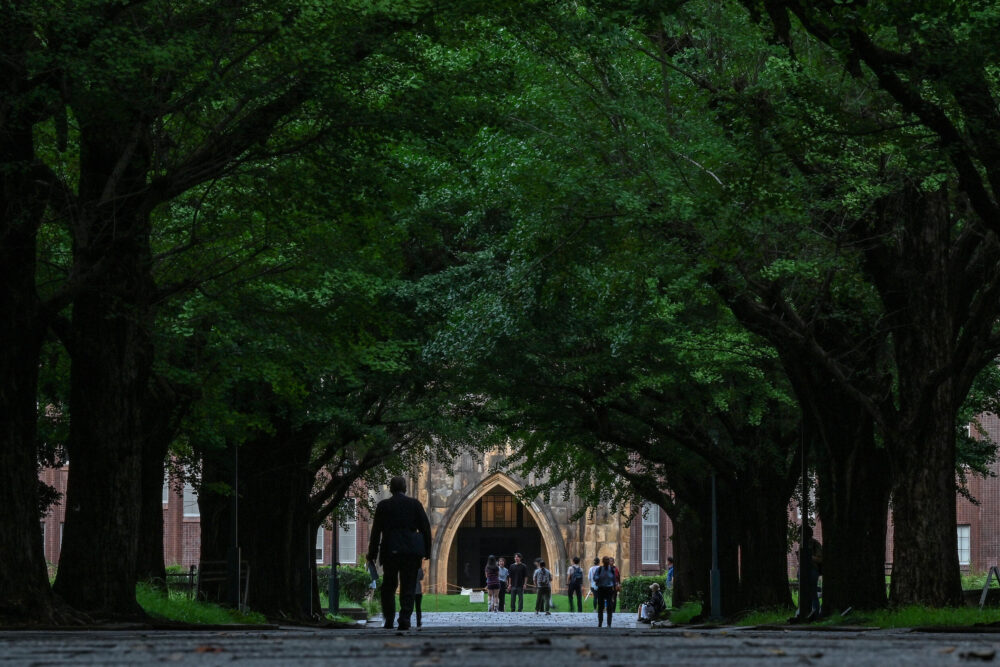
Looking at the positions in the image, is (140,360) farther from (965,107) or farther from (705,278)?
(965,107)

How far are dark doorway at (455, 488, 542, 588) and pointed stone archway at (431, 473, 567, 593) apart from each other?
2.00 m

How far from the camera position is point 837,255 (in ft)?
60.1

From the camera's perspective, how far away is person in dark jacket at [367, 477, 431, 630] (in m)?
15.5

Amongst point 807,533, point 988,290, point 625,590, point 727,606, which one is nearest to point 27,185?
point 988,290

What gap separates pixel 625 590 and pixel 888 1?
152ft

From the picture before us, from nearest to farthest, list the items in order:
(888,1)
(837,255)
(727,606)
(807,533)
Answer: (888,1), (837,255), (807,533), (727,606)

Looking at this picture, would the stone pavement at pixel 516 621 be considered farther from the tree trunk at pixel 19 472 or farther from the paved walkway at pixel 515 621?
the tree trunk at pixel 19 472

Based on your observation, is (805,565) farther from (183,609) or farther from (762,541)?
(183,609)

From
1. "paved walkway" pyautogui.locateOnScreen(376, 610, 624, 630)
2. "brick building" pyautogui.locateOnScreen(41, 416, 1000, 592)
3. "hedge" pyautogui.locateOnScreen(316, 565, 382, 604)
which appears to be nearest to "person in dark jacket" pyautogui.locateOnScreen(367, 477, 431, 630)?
"paved walkway" pyautogui.locateOnScreen(376, 610, 624, 630)

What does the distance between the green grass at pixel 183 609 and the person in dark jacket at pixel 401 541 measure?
3789mm

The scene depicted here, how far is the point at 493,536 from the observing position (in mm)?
67250

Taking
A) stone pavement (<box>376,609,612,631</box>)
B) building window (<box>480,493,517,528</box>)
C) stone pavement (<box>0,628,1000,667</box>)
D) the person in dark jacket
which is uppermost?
building window (<box>480,493,517,528</box>)

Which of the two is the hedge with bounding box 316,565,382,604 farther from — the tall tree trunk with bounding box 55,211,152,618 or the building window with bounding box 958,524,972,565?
the tall tree trunk with bounding box 55,211,152,618

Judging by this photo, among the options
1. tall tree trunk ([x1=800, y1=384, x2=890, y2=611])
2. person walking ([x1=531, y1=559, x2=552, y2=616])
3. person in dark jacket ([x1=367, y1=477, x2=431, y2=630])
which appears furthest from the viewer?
person walking ([x1=531, y1=559, x2=552, y2=616])
